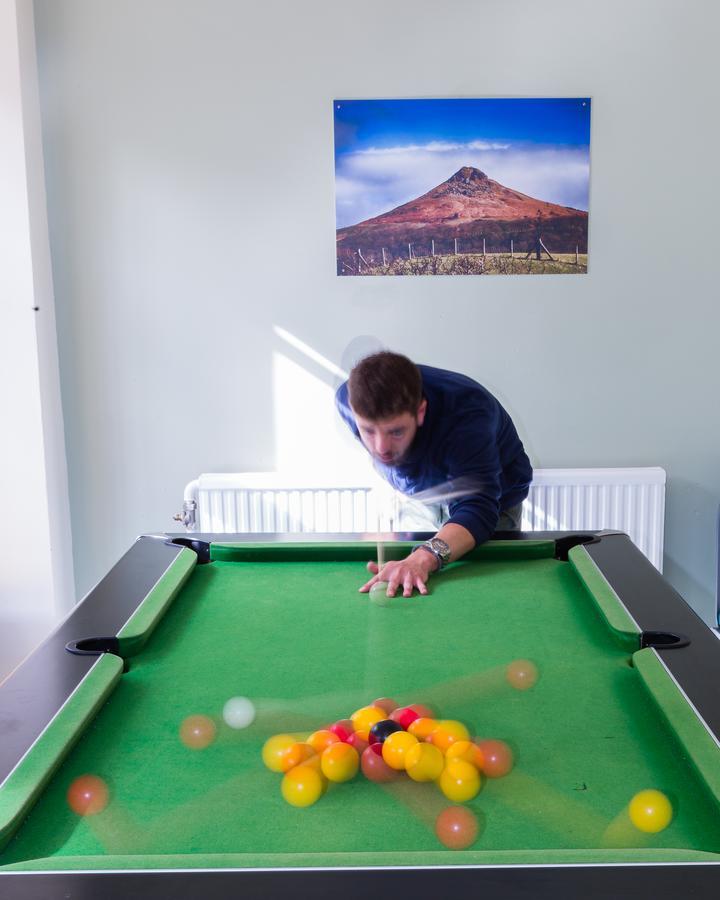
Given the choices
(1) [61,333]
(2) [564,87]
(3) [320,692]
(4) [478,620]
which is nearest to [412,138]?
(2) [564,87]

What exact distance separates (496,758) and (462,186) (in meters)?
2.49

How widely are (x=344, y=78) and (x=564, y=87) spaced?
0.81 metres

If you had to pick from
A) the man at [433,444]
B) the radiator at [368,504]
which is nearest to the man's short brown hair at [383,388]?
the man at [433,444]

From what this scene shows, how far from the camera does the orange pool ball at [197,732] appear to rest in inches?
52.1

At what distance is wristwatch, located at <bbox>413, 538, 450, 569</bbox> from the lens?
2077 mm

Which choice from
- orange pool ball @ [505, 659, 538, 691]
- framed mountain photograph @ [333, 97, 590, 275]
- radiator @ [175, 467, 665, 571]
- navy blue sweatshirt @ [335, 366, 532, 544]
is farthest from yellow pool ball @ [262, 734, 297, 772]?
framed mountain photograph @ [333, 97, 590, 275]

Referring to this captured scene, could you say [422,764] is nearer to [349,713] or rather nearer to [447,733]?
[447,733]

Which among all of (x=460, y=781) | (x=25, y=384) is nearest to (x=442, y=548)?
(x=460, y=781)

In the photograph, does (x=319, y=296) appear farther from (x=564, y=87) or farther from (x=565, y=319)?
(x=564, y=87)

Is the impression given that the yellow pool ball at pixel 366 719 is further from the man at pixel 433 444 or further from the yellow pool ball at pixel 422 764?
the man at pixel 433 444

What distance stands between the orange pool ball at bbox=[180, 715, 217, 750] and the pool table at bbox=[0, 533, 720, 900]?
0.01 m

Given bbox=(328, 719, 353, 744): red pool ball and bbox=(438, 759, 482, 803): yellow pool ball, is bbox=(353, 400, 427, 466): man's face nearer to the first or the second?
bbox=(328, 719, 353, 744): red pool ball

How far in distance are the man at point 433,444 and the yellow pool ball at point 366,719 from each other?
562mm

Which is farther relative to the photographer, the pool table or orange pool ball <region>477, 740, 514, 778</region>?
orange pool ball <region>477, 740, 514, 778</region>
